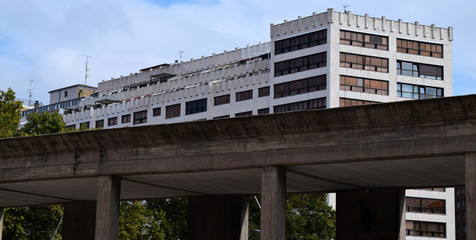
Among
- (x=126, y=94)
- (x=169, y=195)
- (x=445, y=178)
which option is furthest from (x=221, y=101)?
(x=445, y=178)

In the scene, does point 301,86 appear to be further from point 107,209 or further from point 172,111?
point 107,209

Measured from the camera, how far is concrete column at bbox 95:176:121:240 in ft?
93.1

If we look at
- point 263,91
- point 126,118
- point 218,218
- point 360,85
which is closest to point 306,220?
point 360,85

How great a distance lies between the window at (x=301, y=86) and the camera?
285 ft

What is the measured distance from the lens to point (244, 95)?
94.3 metres

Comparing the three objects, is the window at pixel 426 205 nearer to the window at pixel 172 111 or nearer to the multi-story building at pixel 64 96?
the window at pixel 172 111

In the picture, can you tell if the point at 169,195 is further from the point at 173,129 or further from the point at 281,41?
the point at 281,41

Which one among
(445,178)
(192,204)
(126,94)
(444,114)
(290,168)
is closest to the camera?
(444,114)

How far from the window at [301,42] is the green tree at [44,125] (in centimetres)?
3312

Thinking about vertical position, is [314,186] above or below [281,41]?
below

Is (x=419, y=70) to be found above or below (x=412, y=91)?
above

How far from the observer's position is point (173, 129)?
2694cm

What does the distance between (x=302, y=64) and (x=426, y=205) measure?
62.7 feet

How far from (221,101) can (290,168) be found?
233 feet
